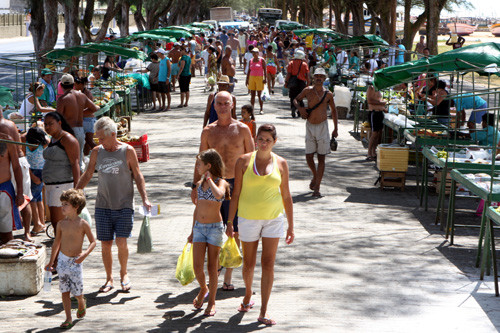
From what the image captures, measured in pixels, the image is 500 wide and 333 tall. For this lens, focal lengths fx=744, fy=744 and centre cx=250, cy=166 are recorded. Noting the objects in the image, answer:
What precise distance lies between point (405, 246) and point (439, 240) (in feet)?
1.91

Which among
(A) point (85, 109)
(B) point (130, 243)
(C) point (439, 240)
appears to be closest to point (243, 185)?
(B) point (130, 243)

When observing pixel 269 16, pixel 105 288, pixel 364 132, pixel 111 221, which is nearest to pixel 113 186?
pixel 111 221

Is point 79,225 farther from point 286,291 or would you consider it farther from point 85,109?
point 85,109

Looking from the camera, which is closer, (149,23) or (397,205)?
(397,205)

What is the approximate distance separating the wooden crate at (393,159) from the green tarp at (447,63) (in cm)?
112

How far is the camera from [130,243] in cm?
879

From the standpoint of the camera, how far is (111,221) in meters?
6.89

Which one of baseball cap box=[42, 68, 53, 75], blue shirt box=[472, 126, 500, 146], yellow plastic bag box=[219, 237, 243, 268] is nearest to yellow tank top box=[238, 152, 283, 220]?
yellow plastic bag box=[219, 237, 243, 268]

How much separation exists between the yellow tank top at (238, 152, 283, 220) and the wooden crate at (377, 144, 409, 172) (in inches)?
248

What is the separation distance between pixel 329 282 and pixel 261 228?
160 cm

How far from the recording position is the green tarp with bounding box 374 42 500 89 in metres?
10.8

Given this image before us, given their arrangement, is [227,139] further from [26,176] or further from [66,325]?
[26,176]

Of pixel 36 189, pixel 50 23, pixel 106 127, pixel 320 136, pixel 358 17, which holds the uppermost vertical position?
pixel 358 17

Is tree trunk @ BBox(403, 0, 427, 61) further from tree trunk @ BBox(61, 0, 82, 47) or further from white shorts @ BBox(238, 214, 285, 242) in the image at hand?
white shorts @ BBox(238, 214, 285, 242)
